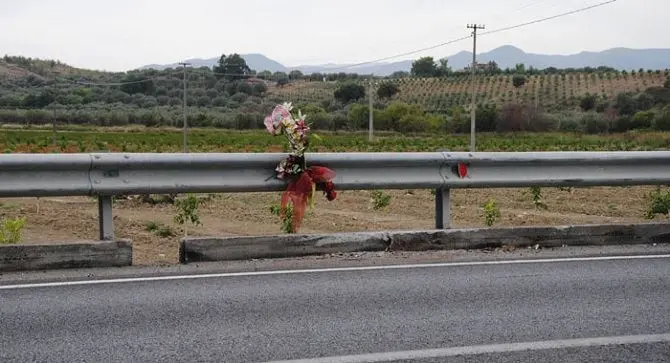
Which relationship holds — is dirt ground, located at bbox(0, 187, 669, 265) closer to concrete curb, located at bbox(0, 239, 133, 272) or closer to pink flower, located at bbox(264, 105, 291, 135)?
concrete curb, located at bbox(0, 239, 133, 272)

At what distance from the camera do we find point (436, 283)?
7008mm

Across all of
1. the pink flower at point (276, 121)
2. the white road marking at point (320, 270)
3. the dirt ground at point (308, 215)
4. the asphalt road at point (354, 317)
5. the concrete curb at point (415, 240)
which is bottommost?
the dirt ground at point (308, 215)

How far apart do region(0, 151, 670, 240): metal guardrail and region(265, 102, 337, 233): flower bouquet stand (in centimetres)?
9

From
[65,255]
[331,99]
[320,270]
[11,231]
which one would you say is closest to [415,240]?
[320,270]

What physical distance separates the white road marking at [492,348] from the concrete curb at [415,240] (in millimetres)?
3040

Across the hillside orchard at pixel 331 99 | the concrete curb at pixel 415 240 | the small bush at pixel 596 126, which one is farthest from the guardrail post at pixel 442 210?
the small bush at pixel 596 126

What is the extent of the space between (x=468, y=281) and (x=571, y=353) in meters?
2.04

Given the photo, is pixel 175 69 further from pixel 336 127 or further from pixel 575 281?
pixel 575 281

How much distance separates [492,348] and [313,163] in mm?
3597

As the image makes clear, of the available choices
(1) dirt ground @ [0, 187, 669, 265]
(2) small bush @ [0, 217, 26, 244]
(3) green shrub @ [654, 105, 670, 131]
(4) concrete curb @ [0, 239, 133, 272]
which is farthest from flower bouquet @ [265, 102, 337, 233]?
(3) green shrub @ [654, 105, 670, 131]

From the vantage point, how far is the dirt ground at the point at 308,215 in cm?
1104

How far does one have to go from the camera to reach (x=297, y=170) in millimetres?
8258

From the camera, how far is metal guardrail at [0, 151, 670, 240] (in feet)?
24.5

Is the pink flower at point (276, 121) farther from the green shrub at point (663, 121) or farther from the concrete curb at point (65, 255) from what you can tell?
the green shrub at point (663, 121)
